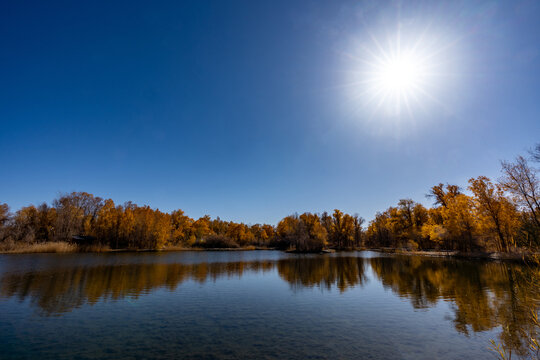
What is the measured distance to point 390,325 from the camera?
37.3ft

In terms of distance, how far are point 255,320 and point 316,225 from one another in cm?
7682

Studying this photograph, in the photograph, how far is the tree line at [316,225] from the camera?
38.9 meters

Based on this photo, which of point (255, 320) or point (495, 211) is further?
point (495, 211)

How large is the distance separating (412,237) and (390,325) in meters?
65.7

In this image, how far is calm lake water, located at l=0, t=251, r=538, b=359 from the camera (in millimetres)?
8664

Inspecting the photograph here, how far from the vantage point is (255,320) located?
12.1 m

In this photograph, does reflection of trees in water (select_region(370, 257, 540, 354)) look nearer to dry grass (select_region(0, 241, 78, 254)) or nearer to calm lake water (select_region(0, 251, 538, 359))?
calm lake water (select_region(0, 251, 538, 359))

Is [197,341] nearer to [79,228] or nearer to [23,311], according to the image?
[23,311]

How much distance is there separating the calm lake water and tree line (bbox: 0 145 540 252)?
22.2 meters

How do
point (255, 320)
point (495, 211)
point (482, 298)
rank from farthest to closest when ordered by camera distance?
point (495, 211) < point (482, 298) < point (255, 320)

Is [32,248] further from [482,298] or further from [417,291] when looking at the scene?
[482,298]

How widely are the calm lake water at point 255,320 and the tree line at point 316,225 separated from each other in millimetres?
22208

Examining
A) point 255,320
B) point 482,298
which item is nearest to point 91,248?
point 255,320

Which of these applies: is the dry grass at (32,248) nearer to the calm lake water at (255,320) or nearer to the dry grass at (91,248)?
the dry grass at (91,248)
